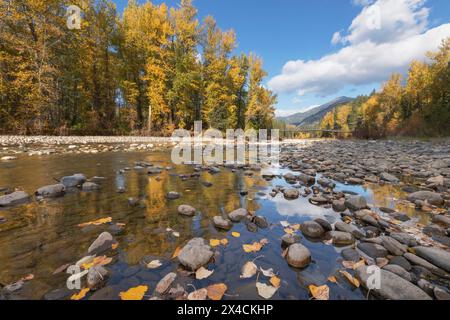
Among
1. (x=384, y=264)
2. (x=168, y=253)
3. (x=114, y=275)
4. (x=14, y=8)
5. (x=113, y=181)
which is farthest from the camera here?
(x=14, y=8)

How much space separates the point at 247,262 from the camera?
1.88 m

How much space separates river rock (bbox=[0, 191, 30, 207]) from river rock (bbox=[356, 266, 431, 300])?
4.67 meters

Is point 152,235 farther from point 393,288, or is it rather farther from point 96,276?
point 393,288

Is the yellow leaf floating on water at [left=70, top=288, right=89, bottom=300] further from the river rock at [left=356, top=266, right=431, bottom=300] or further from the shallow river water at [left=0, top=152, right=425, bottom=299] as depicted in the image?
the river rock at [left=356, top=266, right=431, bottom=300]

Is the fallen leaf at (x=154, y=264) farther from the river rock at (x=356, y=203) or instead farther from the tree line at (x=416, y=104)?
the tree line at (x=416, y=104)

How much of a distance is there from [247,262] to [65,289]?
1.45 metres

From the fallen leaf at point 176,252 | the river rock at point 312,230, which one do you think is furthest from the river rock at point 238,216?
the fallen leaf at point 176,252

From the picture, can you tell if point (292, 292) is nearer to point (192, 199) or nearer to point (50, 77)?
point (192, 199)

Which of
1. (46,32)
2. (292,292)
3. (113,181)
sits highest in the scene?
(46,32)

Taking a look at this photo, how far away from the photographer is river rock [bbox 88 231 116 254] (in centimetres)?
→ 200

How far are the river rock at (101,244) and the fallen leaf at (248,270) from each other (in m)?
1.39

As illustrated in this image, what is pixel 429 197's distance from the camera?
348cm

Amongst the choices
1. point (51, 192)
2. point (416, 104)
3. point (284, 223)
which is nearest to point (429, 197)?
point (284, 223)

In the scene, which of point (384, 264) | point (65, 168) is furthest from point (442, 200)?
point (65, 168)
